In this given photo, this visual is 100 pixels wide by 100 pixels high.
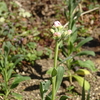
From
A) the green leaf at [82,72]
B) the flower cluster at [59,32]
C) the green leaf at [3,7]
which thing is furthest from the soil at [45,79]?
the green leaf at [3,7]

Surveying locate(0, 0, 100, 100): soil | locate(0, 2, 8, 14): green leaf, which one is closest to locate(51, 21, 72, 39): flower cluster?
locate(0, 0, 100, 100): soil

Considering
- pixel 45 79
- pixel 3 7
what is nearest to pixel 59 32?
pixel 45 79

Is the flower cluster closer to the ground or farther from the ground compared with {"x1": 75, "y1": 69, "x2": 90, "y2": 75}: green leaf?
Answer: farther from the ground

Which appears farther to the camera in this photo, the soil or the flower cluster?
the soil

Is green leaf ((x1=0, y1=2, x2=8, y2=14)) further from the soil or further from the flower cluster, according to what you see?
the flower cluster

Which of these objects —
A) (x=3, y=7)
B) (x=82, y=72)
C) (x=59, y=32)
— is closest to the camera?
(x=59, y=32)

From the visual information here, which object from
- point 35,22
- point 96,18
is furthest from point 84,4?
point 35,22

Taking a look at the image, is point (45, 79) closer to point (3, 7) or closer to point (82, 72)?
point (82, 72)

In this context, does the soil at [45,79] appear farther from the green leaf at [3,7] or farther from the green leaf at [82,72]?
the green leaf at [3,7]

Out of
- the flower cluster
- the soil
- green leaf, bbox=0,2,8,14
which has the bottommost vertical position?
the soil

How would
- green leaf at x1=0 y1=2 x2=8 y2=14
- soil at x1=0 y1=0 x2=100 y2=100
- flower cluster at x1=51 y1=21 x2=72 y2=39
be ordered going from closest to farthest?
1. flower cluster at x1=51 y1=21 x2=72 y2=39
2. soil at x1=0 y1=0 x2=100 y2=100
3. green leaf at x1=0 y1=2 x2=8 y2=14

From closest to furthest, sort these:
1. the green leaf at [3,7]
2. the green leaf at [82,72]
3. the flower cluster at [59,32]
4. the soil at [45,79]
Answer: the flower cluster at [59,32] < the soil at [45,79] < the green leaf at [82,72] < the green leaf at [3,7]

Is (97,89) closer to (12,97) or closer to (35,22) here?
(12,97)
